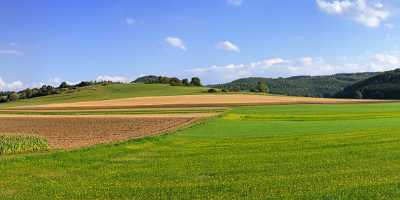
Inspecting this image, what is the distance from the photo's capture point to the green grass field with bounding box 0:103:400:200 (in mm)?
15602

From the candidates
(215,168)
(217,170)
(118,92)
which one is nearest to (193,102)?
(118,92)

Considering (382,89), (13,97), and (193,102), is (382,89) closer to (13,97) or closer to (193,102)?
(193,102)

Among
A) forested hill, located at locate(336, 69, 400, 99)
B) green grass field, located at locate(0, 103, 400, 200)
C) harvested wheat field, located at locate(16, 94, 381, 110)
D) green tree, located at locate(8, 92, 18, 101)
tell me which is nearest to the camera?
green grass field, located at locate(0, 103, 400, 200)

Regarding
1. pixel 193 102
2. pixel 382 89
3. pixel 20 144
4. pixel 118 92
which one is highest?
pixel 118 92

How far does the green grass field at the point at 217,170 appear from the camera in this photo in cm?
1560

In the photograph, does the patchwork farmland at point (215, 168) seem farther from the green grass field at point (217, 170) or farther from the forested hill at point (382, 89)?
the forested hill at point (382, 89)

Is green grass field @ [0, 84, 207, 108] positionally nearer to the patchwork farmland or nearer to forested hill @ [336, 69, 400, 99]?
forested hill @ [336, 69, 400, 99]

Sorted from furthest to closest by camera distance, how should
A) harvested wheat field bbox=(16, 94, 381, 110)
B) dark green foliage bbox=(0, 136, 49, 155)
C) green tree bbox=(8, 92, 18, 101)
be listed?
green tree bbox=(8, 92, 18, 101) < harvested wheat field bbox=(16, 94, 381, 110) < dark green foliage bbox=(0, 136, 49, 155)

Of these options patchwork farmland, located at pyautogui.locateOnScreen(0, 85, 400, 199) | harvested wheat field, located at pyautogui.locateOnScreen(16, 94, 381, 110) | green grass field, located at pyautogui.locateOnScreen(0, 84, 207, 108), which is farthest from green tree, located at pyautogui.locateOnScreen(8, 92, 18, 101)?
patchwork farmland, located at pyautogui.locateOnScreen(0, 85, 400, 199)

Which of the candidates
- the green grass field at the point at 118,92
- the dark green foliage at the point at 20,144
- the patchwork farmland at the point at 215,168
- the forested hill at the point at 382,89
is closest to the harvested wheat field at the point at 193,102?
the green grass field at the point at 118,92

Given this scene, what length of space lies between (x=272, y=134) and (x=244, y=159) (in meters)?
12.7

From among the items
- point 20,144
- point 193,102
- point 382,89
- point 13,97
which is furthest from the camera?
point 13,97

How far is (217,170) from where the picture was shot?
1973cm

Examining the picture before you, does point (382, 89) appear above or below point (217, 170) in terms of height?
above
